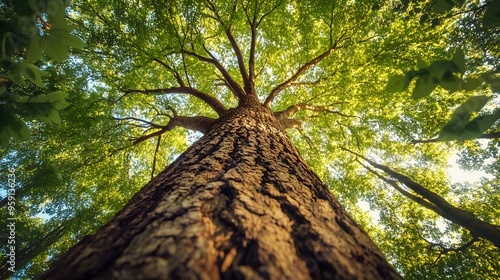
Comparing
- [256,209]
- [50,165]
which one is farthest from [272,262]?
[50,165]

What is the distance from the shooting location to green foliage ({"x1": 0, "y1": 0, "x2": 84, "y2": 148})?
93 cm

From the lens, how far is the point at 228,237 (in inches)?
34.0

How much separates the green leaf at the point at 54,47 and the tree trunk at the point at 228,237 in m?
0.80

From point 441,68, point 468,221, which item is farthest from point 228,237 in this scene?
point 468,221

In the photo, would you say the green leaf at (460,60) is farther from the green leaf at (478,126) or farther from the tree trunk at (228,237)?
the tree trunk at (228,237)

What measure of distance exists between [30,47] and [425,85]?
1.56 meters

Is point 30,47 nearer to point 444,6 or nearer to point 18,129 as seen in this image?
point 18,129

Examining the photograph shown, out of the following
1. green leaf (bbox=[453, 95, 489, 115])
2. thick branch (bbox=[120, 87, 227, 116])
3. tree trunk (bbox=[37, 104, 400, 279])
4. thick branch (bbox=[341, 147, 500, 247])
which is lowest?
tree trunk (bbox=[37, 104, 400, 279])

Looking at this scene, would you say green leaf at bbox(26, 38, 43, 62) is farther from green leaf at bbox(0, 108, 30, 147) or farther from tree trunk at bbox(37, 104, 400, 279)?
tree trunk at bbox(37, 104, 400, 279)

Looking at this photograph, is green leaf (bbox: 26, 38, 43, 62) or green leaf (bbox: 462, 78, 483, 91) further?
green leaf (bbox: 26, 38, 43, 62)

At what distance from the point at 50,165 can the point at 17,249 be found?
11.2 m

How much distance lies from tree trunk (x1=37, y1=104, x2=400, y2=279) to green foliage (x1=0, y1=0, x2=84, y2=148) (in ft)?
2.14

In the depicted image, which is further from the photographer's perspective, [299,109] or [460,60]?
Result: [299,109]

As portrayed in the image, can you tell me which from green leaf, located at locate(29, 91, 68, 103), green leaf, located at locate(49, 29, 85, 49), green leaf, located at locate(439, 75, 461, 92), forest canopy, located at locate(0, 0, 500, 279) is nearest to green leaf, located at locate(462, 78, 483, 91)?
green leaf, located at locate(439, 75, 461, 92)
